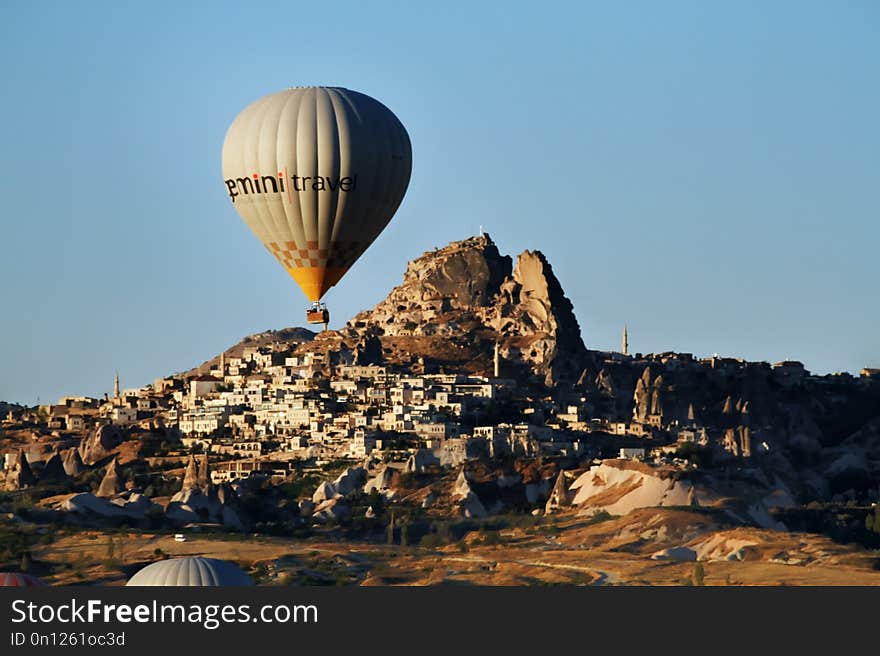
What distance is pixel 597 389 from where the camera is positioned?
195375mm

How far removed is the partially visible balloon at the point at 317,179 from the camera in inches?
4786

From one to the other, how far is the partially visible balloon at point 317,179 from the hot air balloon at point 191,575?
18.0 meters

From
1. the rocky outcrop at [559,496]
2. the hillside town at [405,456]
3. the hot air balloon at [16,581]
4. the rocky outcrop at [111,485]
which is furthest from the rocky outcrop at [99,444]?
the hot air balloon at [16,581]

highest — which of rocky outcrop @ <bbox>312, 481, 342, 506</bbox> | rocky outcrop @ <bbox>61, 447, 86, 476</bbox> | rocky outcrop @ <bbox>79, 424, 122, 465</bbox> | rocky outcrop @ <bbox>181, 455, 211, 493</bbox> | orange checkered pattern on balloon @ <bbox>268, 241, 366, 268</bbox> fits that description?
orange checkered pattern on balloon @ <bbox>268, 241, 366, 268</bbox>

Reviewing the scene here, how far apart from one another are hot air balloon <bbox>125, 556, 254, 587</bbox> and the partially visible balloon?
18.0 m

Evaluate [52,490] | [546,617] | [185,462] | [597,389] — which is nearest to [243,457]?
[185,462]

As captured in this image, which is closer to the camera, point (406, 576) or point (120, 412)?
point (406, 576)

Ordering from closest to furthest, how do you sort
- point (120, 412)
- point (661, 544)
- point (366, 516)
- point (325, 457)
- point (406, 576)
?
point (406, 576), point (661, 544), point (366, 516), point (325, 457), point (120, 412)

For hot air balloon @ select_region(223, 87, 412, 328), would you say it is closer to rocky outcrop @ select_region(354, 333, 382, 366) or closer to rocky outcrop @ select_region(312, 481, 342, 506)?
rocky outcrop @ select_region(312, 481, 342, 506)

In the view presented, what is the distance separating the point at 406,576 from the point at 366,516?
24.1 m

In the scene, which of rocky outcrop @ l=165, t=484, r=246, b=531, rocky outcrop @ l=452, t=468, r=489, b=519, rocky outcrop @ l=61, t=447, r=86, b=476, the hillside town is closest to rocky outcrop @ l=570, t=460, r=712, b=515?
the hillside town

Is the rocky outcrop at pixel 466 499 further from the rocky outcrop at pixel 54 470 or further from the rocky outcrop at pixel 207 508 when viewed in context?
the rocky outcrop at pixel 54 470

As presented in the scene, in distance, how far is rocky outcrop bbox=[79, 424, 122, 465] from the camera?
6875 inches

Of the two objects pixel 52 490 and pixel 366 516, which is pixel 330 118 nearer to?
pixel 366 516
